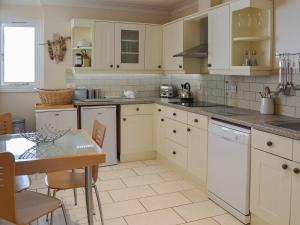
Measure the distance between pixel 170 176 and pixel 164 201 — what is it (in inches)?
31.7

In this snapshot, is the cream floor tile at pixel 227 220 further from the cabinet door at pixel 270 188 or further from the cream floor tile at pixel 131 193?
the cream floor tile at pixel 131 193

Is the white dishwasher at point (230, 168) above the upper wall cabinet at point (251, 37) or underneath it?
underneath

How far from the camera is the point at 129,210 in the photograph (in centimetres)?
316

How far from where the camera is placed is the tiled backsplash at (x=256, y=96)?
10.2 feet

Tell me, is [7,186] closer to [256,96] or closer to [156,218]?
[156,218]

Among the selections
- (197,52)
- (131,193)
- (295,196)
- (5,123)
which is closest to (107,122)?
(131,193)

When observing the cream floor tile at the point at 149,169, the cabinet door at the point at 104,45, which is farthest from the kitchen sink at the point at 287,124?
the cabinet door at the point at 104,45

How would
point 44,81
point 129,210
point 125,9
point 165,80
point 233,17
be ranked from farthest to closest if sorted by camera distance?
point 165,80 < point 125,9 < point 44,81 < point 233,17 < point 129,210

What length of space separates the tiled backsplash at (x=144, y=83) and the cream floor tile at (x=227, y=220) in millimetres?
1725

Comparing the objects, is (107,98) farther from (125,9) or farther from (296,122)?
(296,122)

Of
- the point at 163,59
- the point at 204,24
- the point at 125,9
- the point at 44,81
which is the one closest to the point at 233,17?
the point at 204,24

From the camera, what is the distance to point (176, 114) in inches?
163

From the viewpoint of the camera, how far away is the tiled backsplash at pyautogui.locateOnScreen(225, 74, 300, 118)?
3.11 meters

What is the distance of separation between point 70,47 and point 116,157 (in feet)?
5.92
